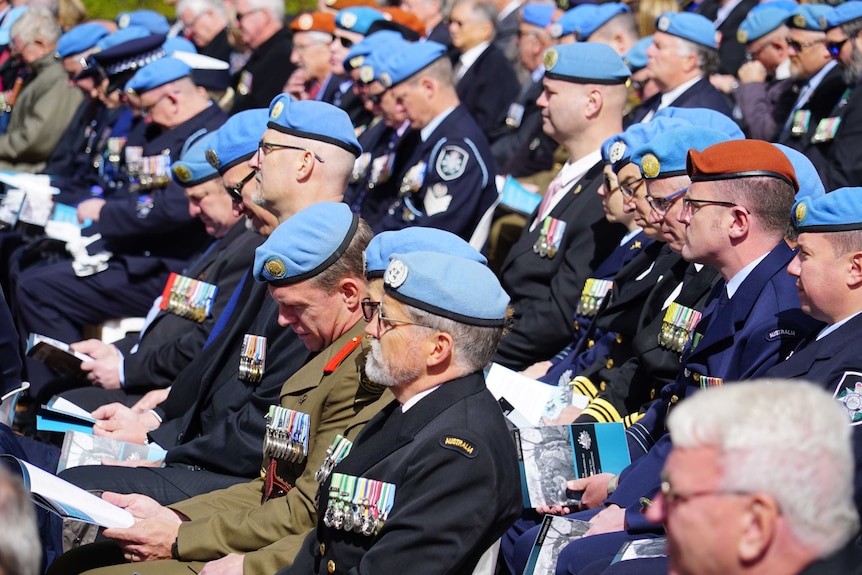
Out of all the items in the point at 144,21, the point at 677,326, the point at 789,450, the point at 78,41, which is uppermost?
the point at 789,450

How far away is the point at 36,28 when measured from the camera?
10.7 m

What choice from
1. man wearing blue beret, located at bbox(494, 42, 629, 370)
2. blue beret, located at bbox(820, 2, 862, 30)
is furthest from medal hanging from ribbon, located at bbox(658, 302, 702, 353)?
blue beret, located at bbox(820, 2, 862, 30)

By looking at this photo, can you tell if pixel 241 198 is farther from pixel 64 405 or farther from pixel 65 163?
pixel 65 163

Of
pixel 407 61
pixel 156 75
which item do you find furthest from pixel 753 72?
pixel 156 75

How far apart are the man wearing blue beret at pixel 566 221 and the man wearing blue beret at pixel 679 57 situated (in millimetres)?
1235

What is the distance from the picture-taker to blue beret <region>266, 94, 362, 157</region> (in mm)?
5012

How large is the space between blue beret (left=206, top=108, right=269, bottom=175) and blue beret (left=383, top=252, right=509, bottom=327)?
2217 millimetres

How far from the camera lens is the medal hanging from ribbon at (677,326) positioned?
4.42 m

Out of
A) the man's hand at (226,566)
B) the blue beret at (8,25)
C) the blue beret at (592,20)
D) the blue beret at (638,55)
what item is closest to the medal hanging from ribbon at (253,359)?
the man's hand at (226,566)

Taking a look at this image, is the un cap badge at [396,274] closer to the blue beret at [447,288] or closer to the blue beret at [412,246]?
the blue beret at [447,288]

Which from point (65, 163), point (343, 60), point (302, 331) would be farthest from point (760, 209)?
point (65, 163)

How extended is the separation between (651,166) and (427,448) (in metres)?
1.92

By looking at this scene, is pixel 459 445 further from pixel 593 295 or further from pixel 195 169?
pixel 195 169

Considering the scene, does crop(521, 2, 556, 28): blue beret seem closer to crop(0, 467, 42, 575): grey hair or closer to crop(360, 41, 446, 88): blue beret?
crop(360, 41, 446, 88): blue beret
